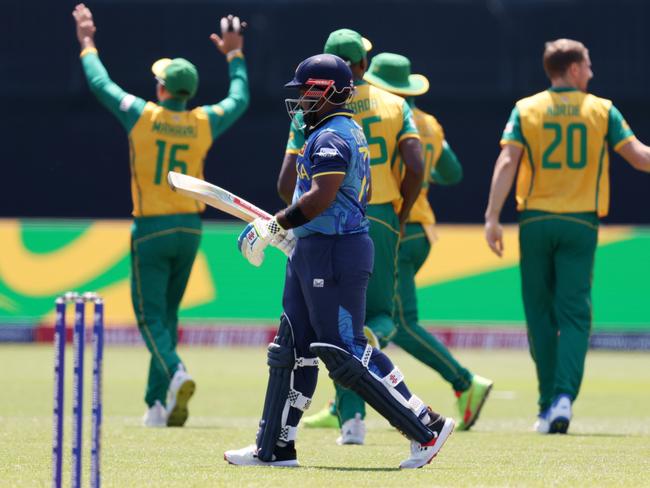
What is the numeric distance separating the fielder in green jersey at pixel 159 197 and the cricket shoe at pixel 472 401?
1727 millimetres

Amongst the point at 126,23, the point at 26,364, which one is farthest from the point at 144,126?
the point at 126,23

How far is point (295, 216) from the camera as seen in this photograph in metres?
6.27

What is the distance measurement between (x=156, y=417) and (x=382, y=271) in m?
1.87

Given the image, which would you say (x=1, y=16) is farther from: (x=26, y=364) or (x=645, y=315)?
(x=645, y=315)

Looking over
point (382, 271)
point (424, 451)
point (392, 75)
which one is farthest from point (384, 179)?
point (424, 451)

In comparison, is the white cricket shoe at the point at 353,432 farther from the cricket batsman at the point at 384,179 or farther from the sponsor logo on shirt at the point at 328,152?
the sponsor logo on shirt at the point at 328,152

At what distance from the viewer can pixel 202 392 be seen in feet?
38.4

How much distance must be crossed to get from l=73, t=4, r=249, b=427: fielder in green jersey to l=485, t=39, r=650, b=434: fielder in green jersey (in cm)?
188

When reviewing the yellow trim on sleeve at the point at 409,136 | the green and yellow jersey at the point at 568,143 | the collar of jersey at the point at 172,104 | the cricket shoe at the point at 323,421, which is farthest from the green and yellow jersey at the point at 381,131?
the cricket shoe at the point at 323,421

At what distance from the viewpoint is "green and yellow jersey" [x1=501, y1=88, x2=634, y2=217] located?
8750mm

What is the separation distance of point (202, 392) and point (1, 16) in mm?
8104

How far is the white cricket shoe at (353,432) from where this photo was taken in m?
7.83

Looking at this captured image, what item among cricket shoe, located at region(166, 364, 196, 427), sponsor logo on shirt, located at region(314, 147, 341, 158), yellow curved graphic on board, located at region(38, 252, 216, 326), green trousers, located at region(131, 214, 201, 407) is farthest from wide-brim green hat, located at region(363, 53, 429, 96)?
yellow curved graphic on board, located at region(38, 252, 216, 326)

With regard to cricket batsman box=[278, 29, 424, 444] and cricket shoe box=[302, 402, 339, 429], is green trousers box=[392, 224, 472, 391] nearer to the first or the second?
cricket shoe box=[302, 402, 339, 429]
